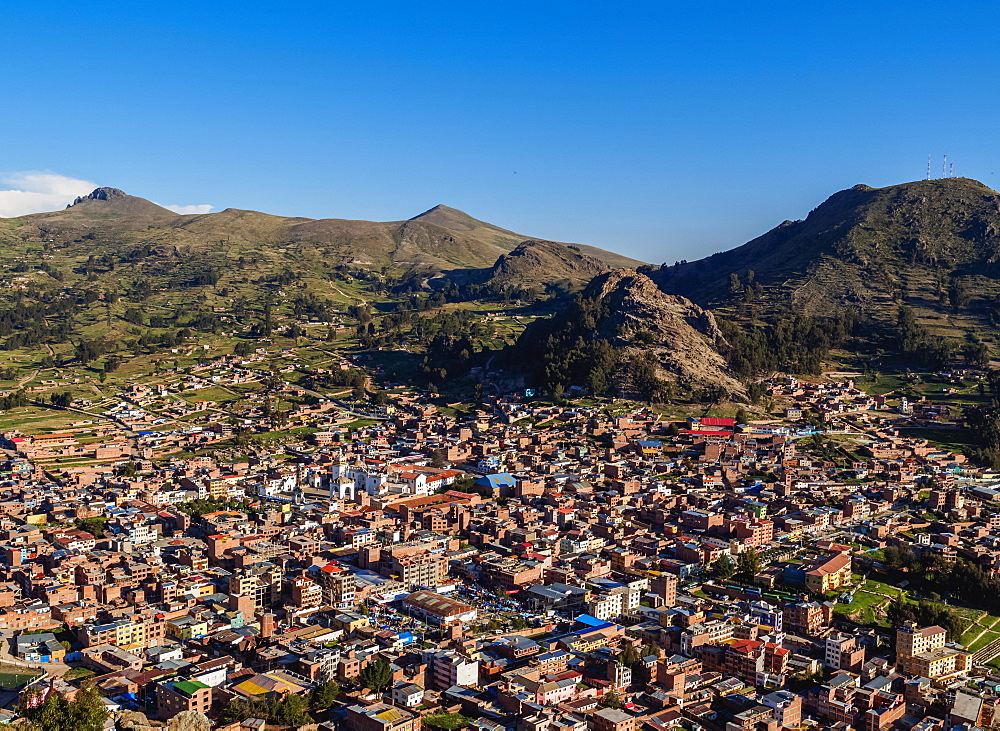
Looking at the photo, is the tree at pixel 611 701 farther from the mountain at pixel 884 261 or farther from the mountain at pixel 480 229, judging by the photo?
the mountain at pixel 480 229

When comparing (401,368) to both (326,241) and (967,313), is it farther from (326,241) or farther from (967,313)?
(326,241)

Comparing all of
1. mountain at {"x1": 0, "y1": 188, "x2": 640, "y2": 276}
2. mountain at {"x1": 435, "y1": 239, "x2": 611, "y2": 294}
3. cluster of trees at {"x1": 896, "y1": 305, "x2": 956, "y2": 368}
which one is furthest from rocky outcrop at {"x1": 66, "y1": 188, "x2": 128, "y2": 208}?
cluster of trees at {"x1": 896, "y1": 305, "x2": 956, "y2": 368}

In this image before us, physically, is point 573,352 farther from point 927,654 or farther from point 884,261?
point 927,654

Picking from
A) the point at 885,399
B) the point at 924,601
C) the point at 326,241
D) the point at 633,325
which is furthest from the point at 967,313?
the point at 326,241

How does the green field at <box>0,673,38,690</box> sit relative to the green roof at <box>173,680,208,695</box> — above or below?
below

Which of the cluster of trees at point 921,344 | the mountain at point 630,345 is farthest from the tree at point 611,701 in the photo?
the cluster of trees at point 921,344

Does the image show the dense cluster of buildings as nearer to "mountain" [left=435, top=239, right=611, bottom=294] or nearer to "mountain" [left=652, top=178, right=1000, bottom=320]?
"mountain" [left=652, top=178, right=1000, bottom=320]
